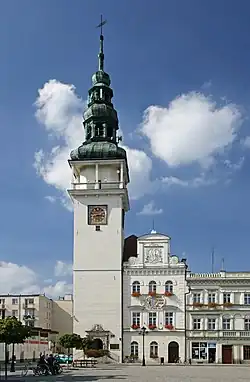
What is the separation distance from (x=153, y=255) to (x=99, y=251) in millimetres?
6315

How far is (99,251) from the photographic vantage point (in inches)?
2884

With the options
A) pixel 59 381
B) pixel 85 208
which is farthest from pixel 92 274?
pixel 59 381

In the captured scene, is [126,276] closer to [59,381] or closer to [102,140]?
[102,140]

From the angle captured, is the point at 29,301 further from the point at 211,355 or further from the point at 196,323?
the point at 211,355

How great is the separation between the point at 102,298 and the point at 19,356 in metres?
11.5

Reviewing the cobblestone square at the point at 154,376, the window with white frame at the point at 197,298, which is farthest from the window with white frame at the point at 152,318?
the cobblestone square at the point at 154,376

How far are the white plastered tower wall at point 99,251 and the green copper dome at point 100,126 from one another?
1.18 metres

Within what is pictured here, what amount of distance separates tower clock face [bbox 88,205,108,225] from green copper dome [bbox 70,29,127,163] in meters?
6.10

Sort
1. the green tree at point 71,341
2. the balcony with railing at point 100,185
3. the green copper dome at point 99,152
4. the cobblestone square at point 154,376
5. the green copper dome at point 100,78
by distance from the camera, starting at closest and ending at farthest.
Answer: the cobblestone square at point 154,376, the green tree at point 71,341, the balcony with railing at point 100,185, the green copper dome at point 99,152, the green copper dome at point 100,78

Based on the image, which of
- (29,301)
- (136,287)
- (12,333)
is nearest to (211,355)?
(136,287)

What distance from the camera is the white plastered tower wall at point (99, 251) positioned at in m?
71.6

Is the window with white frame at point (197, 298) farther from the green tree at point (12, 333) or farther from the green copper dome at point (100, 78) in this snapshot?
the green copper dome at point (100, 78)

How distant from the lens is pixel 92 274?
72.6m

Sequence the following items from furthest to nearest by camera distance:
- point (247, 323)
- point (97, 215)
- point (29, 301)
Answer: point (29, 301), point (97, 215), point (247, 323)
